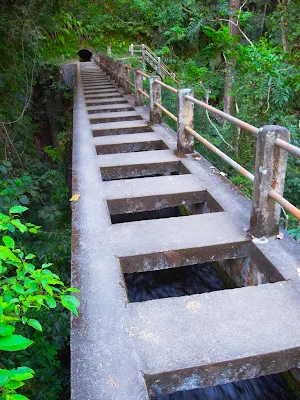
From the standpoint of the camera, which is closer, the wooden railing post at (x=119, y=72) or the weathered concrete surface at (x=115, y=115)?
the weathered concrete surface at (x=115, y=115)

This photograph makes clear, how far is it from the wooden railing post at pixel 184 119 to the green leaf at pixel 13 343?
429cm

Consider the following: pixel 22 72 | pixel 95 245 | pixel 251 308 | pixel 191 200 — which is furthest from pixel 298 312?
pixel 22 72

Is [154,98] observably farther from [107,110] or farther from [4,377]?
[4,377]

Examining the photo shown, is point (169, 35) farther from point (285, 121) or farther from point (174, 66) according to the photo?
point (285, 121)

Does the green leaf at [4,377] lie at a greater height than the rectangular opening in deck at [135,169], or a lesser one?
greater

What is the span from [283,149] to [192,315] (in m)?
1.39

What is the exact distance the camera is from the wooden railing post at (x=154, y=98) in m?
6.85

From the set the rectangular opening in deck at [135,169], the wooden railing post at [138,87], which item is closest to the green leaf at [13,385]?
the rectangular opening in deck at [135,169]

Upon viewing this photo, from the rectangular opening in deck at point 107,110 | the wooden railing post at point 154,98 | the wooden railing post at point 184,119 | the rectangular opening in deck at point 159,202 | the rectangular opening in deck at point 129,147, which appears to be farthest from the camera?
the rectangular opening in deck at point 107,110

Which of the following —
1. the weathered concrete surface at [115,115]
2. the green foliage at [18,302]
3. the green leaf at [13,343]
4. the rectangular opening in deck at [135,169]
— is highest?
the green leaf at [13,343]

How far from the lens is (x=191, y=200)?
4219 millimetres

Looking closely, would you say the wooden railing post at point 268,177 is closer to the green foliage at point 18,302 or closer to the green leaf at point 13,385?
the green foliage at point 18,302

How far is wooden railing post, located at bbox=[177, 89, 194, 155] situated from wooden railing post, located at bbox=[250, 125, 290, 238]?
2289 millimetres

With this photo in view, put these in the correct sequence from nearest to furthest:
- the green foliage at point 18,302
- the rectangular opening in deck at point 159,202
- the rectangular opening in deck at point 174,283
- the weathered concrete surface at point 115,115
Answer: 1. the green foliage at point 18,302
2. the rectangular opening in deck at point 174,283
3. the rectangular opening in deck at point 159,202
4. the weathered concrete surface at point 115,115
